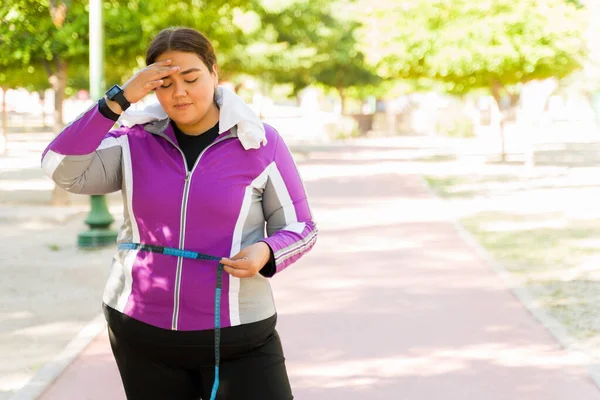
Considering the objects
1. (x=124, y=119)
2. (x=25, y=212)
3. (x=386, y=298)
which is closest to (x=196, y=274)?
(x=124, y=119)

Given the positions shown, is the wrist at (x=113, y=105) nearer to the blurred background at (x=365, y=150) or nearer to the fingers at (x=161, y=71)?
the fingers at (x=161, y=71)

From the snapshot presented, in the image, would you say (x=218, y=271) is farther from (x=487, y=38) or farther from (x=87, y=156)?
(x=487, y=38)

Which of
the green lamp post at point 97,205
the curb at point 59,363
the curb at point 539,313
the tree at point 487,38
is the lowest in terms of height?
the curb at point 539,313

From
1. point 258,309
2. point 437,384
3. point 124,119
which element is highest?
point 124,119

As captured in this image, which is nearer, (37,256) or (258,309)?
(258,309)

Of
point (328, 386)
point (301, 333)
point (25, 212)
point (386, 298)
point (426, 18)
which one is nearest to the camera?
point (328, 386)

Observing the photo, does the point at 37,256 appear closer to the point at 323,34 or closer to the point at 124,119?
the point at 124,119

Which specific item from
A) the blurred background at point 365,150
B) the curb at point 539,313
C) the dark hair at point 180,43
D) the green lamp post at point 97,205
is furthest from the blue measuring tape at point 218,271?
the green lamp post at point 97,205

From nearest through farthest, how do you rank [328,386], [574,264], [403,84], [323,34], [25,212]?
[328,386]
[574,264]
[25,212]
[323,34]
[403,84]

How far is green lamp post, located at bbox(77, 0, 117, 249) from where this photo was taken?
38.1 ft

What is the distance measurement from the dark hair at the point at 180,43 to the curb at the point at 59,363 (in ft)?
10.1

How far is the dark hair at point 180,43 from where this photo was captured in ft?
8.91

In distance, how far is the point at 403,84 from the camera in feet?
199

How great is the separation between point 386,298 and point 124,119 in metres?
Result: 5.79
